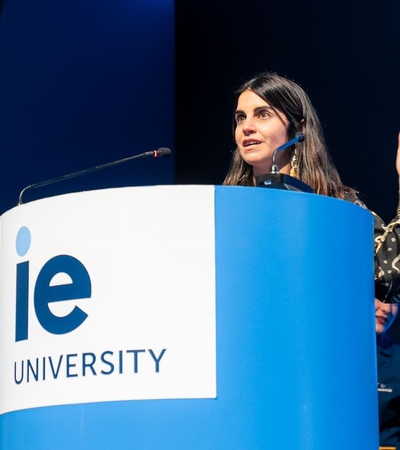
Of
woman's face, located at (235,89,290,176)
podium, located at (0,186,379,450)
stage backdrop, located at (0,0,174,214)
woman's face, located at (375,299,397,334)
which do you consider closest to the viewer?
podium, located at (0,186,379,450)

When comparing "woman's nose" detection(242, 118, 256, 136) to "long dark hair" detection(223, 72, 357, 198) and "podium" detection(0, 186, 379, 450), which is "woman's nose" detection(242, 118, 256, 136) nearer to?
"long dark hair" detection(223, 72, 357, 198)

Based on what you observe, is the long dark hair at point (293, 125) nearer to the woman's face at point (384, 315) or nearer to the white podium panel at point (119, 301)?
the white podium panel at point (119, 301)

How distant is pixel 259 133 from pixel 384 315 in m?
1.89

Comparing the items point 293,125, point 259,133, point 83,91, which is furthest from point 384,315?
point 259,133

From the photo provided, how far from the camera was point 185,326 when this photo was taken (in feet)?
6.63

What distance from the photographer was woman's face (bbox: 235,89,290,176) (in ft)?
9.60

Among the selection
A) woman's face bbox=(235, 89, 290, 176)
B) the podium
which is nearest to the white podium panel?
the podium

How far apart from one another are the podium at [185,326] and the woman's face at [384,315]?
2.52 m

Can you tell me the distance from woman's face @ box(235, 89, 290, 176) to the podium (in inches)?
30.4

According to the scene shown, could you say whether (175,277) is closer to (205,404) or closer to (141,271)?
(141,271)

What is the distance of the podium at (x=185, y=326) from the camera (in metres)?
2.01

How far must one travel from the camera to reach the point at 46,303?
212cm

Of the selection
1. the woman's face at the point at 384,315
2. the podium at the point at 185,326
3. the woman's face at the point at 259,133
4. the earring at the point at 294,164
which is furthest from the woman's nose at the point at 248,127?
the woman's face at the point at 384,315

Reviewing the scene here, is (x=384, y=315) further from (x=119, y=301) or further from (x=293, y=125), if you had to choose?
(x=119, y=301)
